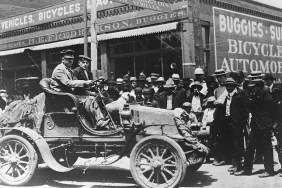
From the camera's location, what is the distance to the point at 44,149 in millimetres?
6266

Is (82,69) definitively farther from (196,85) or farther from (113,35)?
(113,35)

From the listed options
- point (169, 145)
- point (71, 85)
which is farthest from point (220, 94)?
point (71, 85)

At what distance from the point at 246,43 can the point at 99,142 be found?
11779mm

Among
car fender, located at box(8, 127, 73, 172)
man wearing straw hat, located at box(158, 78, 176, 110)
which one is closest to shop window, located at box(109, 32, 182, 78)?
man wearing straw hat, located at box(158, 78, 176, 110)

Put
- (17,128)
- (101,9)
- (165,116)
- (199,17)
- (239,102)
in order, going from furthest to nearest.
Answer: (101,9)
(199,17)
(239,102)
(17,128)
(165,116)

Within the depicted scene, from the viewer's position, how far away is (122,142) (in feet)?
19.9

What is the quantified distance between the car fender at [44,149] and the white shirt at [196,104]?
3.47m

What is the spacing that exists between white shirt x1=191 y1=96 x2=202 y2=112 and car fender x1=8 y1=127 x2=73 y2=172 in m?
3.47

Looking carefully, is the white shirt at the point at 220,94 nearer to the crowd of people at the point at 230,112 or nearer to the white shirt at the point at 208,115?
the crowd of people at the point at 230,112

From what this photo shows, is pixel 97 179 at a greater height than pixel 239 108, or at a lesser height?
lesser

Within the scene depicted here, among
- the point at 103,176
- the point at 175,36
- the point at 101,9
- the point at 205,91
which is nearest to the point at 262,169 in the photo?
the point at 205,91

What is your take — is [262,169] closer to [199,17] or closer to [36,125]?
[36,125]

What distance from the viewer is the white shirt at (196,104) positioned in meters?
8.51

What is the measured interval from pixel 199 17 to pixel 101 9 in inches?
205
